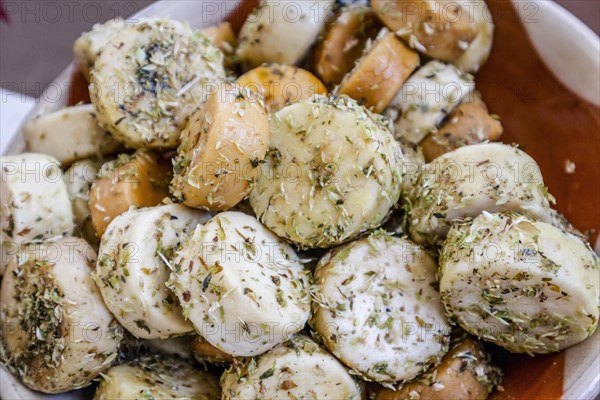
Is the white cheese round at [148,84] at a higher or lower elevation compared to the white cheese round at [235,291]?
higher

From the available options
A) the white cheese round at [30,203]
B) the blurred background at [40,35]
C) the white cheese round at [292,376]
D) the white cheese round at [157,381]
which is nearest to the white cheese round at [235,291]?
the white cheese round at [292,376]

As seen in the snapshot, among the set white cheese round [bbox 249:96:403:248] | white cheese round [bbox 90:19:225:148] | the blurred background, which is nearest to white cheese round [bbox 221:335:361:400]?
white cheese round [bbox 249:96:403:248]

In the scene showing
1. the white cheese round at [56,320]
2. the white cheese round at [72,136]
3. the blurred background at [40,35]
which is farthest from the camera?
the blurred background at [40,35]

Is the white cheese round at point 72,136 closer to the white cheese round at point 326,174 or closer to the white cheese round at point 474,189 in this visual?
the white cheese round at point 326,174

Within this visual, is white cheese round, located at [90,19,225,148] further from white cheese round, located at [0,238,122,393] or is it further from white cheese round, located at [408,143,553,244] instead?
white cheese round, located at [408,143,553,244]

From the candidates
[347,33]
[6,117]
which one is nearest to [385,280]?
[347,33]

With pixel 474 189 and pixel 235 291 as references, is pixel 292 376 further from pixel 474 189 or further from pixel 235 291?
pixel 474 189

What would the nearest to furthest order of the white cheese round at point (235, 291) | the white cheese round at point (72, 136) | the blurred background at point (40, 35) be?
the white cheese round at point (235, 291)
the white cheese round at point (72, 136)
the blurred background at point (40, 35)

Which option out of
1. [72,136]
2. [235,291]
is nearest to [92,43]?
[72,136]

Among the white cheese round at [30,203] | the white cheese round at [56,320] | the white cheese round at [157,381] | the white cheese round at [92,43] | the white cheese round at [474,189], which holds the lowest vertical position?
the white cheese round at [157,381]
